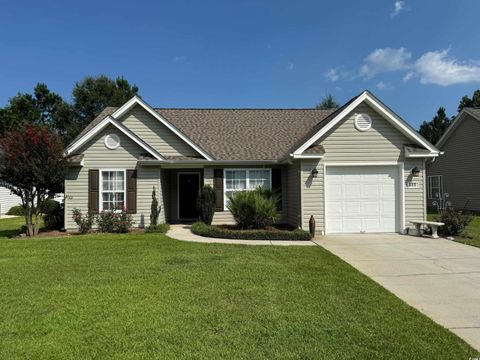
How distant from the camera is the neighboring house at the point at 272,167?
40.1 feet

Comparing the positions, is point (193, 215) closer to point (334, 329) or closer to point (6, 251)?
point (6, 251)

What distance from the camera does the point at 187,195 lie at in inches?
655

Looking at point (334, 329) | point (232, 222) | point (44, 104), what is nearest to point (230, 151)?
point (232, 222)

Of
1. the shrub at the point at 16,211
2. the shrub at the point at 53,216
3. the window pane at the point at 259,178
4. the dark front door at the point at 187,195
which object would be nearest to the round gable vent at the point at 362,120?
the window pane at the point at 259,178

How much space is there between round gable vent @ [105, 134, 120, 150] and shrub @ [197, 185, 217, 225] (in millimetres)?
3980

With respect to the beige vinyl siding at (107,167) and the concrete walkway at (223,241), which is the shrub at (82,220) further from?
the concrete walkway at (223,241)

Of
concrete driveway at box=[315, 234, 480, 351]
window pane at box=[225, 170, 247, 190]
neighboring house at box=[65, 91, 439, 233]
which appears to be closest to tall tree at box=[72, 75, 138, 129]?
neighboring house at box=[65, 91, 439, 233]

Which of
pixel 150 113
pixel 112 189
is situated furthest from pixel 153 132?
pixel 112 189

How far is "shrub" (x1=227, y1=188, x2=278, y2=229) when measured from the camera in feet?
A: 39.4

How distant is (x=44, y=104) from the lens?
4491 centimetres

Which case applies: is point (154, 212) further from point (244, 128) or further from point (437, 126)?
point (437, 126)

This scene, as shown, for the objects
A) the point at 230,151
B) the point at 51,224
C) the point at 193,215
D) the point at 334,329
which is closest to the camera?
the point at 334,329

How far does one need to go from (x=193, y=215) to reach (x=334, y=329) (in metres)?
13.1

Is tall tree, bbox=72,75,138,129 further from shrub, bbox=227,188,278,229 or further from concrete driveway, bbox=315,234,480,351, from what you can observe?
concrete driveway, bbox=315,234,480,351
